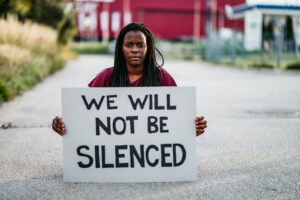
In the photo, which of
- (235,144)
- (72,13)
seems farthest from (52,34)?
(235,144)

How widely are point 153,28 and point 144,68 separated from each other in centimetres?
4012

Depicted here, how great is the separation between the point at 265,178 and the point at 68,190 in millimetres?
1487

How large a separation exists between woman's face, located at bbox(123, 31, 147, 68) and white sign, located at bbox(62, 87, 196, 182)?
33 cm

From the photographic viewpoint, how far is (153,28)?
141ft

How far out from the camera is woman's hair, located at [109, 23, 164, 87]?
11.4 feet

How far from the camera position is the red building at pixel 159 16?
4197 centimetres

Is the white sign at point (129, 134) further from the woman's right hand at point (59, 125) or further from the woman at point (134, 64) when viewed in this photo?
the woman at point (134, 64)

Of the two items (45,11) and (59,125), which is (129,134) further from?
(45,11)

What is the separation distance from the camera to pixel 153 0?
140ft

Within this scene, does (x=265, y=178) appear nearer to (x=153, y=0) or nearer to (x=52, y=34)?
(x=52, y=34)

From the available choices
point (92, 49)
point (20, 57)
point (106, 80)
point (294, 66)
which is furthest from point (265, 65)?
point (92, 49)

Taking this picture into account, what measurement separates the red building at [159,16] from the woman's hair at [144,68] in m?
38.7

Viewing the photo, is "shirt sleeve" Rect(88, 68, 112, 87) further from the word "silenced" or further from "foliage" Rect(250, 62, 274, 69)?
"foliage" Rect(250, 62, 274, 69)

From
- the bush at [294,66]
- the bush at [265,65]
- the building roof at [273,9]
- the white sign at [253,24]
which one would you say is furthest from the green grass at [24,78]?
the building roof at [273,9]
